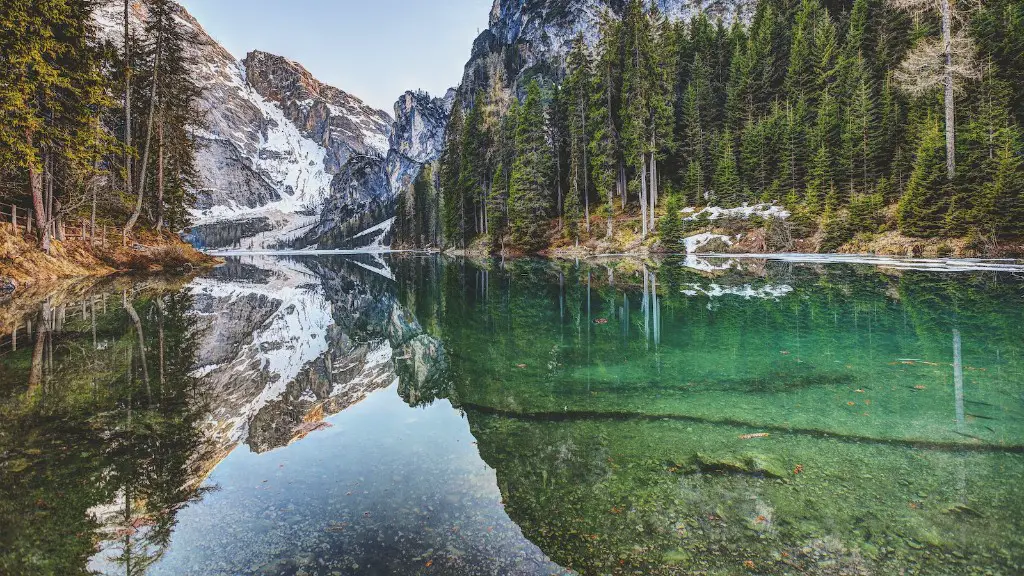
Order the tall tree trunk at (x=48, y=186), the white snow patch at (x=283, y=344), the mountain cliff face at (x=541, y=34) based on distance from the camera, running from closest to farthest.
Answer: the white snow patch at (x=283, y=344)
the tall tree trunk at (x=48, y=186)
the mountain cliff face at (x=541, y=34)

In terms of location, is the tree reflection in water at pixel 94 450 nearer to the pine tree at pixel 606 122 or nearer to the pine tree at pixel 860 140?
the pine tree at pixel 606 122

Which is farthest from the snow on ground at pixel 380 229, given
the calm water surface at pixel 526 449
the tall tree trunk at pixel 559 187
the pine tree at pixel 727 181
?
the calm water surface at pixel 526 449

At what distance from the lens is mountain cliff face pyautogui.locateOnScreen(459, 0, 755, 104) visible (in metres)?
84.6

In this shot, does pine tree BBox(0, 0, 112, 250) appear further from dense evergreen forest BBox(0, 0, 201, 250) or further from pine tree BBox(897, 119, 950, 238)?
pine tree BBox(897, 119, 950, 238)

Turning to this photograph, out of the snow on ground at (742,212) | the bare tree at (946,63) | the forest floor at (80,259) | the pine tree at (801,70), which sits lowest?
the forest floor at (80,259)

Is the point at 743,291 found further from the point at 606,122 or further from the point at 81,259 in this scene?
the point at 81,259

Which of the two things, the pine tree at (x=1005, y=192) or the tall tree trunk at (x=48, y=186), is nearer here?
the pine tree at (x=1005, y=192)

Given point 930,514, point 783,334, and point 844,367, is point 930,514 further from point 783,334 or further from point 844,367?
point 783,334

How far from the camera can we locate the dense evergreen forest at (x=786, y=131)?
74.9ft

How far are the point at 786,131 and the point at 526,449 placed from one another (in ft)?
138

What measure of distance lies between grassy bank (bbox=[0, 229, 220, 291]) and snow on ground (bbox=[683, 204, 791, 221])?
4016 cm

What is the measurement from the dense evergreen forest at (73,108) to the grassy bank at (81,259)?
103cm

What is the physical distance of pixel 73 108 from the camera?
872 inches

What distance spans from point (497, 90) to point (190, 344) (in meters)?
92.4
